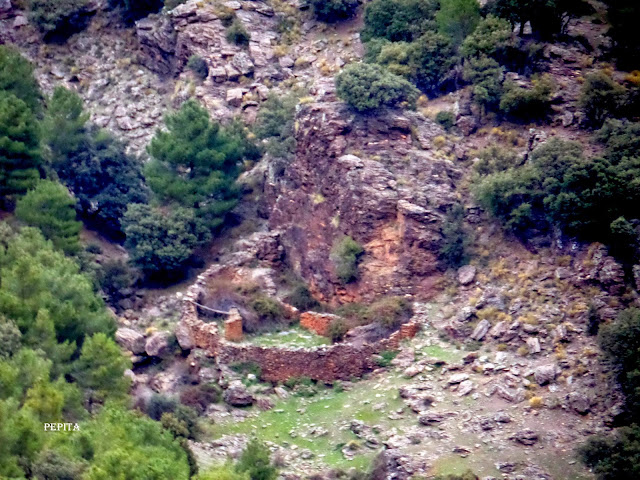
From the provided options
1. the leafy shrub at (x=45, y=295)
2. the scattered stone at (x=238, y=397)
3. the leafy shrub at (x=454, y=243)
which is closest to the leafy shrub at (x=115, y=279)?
the leafy shrub at (x=45, y=295)

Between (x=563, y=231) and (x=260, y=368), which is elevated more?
(x=563, y=231)

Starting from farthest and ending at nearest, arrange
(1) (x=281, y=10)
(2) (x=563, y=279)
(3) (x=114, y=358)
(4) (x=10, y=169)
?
(1) (x=281, y=10) < (4) (x=10, y=169) < (2) (x=563, y=279) < (3) (x=114, y=358)

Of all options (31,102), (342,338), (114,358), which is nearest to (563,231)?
(342,338)

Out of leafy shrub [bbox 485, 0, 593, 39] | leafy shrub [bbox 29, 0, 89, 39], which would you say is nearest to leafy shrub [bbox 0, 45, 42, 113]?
leafy shrub [bbox 29, 0, 89, 39]

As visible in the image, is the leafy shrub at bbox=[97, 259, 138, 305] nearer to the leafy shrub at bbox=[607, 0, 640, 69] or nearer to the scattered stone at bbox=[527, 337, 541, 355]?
the scattered stone at bbox=[527, 337, 541, 355]

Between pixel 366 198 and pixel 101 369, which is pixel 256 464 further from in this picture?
pixel 366 198

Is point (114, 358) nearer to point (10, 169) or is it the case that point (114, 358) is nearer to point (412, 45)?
point (10, 169)
